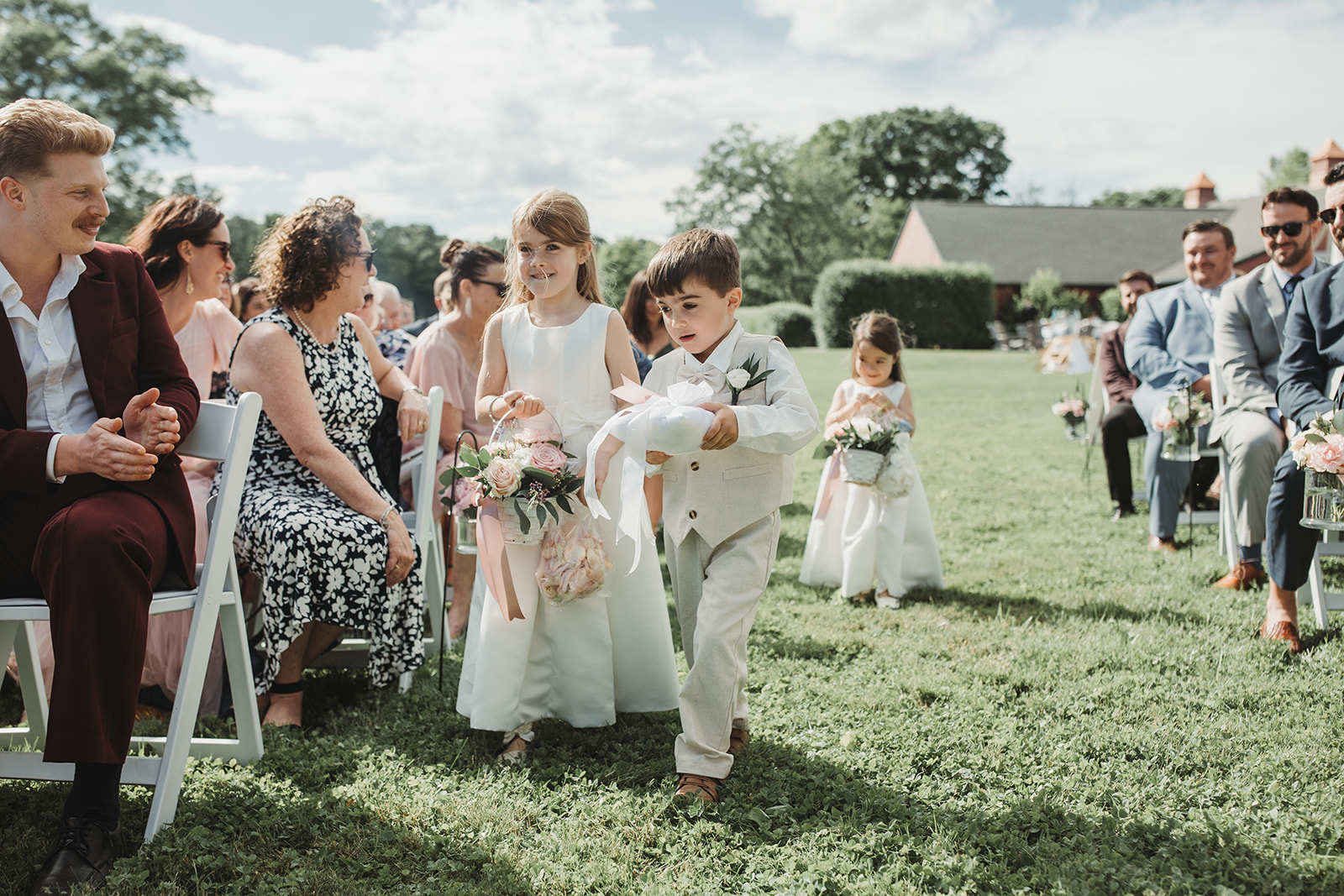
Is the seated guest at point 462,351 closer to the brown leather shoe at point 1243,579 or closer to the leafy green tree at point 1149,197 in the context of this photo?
the brown leather shoe at point 1243,579

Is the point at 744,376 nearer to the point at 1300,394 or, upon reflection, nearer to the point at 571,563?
the point at 571,563

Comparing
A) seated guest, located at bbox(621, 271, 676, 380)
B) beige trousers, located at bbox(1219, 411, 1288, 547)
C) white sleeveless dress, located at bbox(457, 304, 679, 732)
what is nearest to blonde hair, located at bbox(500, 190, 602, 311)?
white sleeveless dress, located at bbox(457, 304, 679, 732)

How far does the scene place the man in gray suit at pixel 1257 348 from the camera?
5363 millimetres

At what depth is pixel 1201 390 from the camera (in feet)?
22.1

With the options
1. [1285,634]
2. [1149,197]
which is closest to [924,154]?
[1149,197]

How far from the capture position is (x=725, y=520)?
3.33m

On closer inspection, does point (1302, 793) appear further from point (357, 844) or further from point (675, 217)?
point (675, 217)

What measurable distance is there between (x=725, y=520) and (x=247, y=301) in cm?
552

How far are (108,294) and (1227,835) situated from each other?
400cm

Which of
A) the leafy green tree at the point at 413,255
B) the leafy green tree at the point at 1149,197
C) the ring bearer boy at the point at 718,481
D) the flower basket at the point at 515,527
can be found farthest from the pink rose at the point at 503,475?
the leafy green tree at the point at 1149,197

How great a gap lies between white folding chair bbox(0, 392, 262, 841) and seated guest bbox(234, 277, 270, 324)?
4.10m

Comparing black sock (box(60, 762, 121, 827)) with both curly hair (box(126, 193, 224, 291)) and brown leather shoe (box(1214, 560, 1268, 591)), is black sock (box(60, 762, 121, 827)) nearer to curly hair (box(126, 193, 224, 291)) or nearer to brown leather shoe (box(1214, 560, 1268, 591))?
curly hair (box(126, 193, 224, 291))

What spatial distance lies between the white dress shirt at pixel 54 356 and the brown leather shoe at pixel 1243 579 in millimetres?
5866

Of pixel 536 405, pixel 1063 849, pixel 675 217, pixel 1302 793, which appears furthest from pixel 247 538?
pixel 675 217
